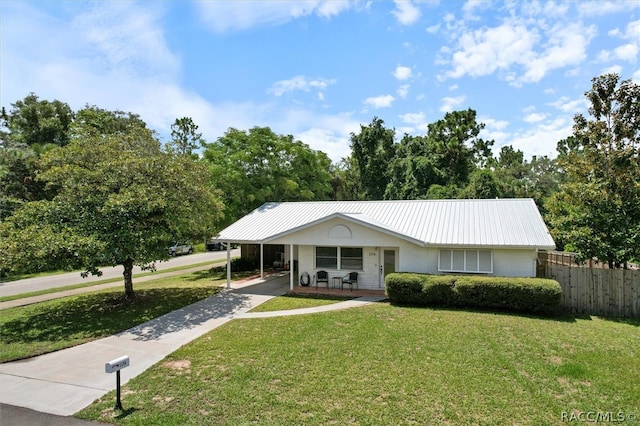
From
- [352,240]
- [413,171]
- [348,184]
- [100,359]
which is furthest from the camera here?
[348,184]

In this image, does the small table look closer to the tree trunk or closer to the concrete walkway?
the concrete walkway

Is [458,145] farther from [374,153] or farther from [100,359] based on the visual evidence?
[100,359]

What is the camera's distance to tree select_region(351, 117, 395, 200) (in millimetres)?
48125

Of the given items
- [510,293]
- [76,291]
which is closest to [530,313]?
[510,293]

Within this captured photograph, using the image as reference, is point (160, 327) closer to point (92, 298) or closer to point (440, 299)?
point (92, 298)

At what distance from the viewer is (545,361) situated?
8.67m

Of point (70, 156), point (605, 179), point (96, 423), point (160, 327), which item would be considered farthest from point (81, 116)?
point (605, 179)

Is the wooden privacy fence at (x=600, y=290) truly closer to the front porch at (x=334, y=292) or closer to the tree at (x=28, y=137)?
the front porch at (x=334, y=292)

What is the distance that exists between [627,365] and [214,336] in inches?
425

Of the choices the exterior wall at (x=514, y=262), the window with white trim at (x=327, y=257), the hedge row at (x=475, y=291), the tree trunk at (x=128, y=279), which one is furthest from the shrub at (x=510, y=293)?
the tree trunk at (x=128, y=279)

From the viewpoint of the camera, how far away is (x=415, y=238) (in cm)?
1498

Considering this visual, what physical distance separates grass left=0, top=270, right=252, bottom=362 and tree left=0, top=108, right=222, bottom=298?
59.6 inches

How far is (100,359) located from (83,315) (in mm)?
5371

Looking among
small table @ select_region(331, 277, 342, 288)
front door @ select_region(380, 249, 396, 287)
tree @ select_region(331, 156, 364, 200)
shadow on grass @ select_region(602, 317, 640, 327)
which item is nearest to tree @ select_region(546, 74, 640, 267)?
shadow on grass @ select_region(602, 317, 640, 327)
